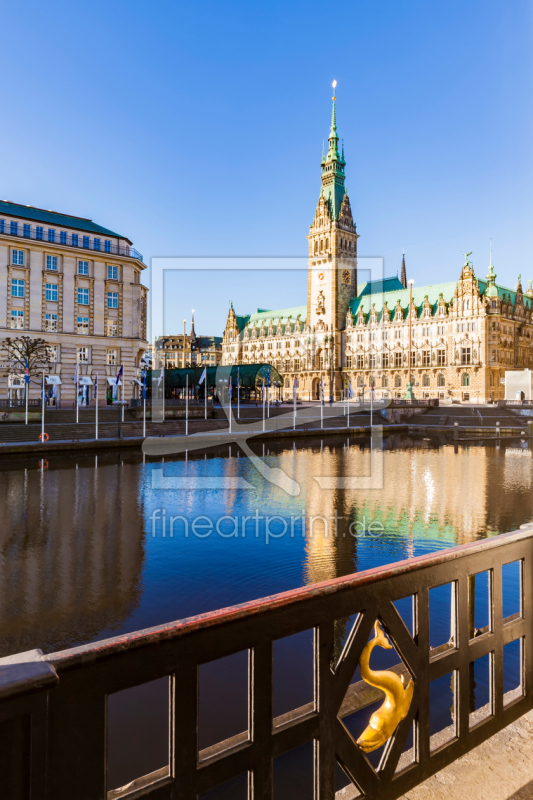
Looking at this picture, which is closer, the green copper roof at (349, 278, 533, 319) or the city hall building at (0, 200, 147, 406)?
the city hall building at (0, 200, 147, 406)

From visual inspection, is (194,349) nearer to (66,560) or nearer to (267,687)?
(66,560)

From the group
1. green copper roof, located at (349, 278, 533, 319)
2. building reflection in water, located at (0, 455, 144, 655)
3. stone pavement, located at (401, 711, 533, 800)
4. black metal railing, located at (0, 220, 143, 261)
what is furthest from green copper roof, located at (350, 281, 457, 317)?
stone pavement, located at (401, 711, 533, 800)

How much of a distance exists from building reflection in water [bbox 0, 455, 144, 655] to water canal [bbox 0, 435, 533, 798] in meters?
0.03

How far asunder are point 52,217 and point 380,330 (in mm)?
62600

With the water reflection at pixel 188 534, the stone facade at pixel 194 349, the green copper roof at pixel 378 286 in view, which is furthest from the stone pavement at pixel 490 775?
the stone facade at pixel 194 349

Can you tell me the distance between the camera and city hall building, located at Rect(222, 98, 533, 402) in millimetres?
84938

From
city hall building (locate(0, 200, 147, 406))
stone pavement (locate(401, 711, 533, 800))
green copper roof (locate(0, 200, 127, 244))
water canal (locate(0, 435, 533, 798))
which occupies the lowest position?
water canal (locate(0, 435, 533, 798))

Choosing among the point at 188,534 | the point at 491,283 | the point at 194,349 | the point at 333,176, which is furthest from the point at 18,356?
the point at 194,349

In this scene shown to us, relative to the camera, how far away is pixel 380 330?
100000 mm

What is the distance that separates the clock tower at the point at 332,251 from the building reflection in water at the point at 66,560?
9392 centimetres

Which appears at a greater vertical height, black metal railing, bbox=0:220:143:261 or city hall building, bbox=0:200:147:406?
black metal railing, bbox=0:220:143:261

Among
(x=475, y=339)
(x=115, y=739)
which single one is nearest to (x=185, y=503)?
(x=115, y=739)

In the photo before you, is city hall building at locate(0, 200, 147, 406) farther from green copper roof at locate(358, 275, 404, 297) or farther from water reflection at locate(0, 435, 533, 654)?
green copper roof at locate(358, 275, 404, 297)

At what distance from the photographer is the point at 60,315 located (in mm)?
55125
